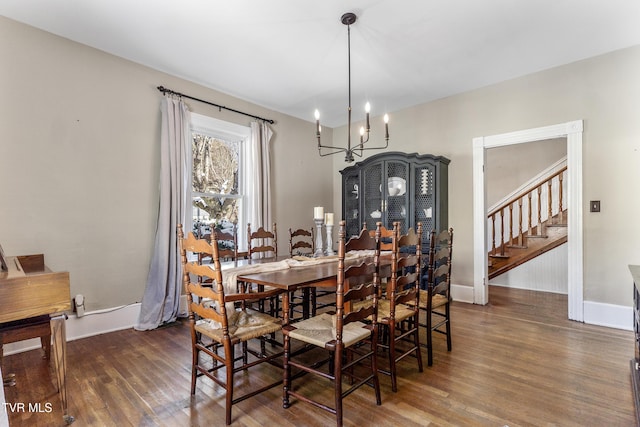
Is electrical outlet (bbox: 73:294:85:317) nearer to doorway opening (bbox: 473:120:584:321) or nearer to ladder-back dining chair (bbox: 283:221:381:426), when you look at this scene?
ladder-back dining chair (bbox: 283:221:381:426)

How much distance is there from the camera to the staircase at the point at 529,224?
485 centimetres

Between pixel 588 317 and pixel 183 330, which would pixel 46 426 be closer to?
pixel 183 330

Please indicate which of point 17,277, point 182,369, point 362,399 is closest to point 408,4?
point 362,399

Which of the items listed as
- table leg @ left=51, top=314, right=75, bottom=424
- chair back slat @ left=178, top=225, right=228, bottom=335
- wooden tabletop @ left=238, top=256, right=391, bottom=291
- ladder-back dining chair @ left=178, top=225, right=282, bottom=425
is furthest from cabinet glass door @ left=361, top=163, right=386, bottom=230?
table leg @ left=51, top=314, right=75, bottom=424

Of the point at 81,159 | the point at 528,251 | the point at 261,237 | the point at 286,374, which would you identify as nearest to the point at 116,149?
the point at 81,159

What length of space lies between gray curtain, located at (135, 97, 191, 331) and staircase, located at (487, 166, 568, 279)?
14.9 ft

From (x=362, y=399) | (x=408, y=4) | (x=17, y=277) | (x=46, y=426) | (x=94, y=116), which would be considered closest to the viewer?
(x=17, y=277)

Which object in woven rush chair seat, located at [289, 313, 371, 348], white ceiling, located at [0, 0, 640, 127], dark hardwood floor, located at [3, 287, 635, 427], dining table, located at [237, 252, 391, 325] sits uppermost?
white ceiling, located at [0, 0, 640, 127]

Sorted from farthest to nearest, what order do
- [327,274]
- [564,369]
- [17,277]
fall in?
[564,369]
[327,274]
[17,277]

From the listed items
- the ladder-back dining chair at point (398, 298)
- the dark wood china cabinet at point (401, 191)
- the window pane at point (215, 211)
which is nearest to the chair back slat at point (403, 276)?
the ladder-back dining chair at point (398, 298)

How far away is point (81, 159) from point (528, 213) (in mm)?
5955

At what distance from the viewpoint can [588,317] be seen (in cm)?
343

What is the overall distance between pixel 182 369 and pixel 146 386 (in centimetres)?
28

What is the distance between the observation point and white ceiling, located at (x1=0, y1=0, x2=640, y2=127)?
260 cm
